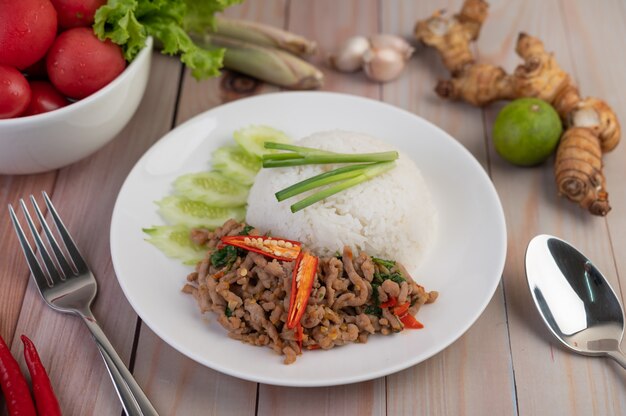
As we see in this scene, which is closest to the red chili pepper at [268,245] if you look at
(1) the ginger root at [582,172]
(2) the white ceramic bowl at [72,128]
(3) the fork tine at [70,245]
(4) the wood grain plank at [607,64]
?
(3) the fork tine at [70,245]

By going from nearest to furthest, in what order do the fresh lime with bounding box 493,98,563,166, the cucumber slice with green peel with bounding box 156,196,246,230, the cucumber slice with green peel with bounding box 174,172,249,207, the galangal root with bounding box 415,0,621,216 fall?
the cucumber slice with green peel with bounding box 156,196,246,230 → the cucumber slice with green peel with bounding box 174,172,249,207 → the galangal root with bounding box 415,0,621,216 → the fresh lime with bounding box 493,98,563,166

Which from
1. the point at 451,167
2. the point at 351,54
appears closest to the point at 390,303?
the point at 451,167

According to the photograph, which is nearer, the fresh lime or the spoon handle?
the spoon handle

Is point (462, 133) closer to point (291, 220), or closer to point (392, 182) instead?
point (392, 182)

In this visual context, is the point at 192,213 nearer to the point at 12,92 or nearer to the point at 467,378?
the point at 12,92

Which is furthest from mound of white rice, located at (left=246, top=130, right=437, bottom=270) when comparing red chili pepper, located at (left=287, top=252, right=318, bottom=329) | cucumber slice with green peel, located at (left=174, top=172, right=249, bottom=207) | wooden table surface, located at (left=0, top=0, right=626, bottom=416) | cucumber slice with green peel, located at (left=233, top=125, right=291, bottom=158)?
wooden table surface, located at (left=0, top=0, right=626, bottom=416)

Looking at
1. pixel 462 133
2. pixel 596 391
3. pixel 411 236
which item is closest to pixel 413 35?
pixel 462 133

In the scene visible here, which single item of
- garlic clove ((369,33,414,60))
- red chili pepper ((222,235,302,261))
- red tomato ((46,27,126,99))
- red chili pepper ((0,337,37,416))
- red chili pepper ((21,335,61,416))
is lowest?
red chili pepper ((21,335,61,416))

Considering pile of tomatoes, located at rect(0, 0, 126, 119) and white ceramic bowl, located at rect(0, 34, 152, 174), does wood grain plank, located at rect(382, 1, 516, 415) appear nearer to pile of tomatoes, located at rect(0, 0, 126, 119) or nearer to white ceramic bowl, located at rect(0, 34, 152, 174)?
white ceramic bowl, located at rect(0, 34, 152, 174)
